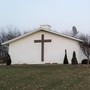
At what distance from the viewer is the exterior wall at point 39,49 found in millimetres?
32188

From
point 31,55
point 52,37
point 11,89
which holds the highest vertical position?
point 52,37

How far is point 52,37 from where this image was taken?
32750 millimetres

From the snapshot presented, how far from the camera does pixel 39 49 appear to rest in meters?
32.9

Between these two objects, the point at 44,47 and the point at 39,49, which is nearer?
the point at 44,47

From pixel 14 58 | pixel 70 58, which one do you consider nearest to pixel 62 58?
pixel 70 58

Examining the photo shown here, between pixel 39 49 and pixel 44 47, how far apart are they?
76cm

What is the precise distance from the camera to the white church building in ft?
106

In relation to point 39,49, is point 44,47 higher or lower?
higher

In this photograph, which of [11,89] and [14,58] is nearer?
[11,89]

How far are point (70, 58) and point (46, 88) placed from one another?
2086 cm

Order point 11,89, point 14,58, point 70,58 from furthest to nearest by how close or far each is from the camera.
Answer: point 14,58
point 70,58
point 11,89

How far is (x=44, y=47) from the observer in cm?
3253

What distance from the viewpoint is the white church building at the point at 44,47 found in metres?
32.2

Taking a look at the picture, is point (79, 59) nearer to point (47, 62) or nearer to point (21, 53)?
point (47, 62)
